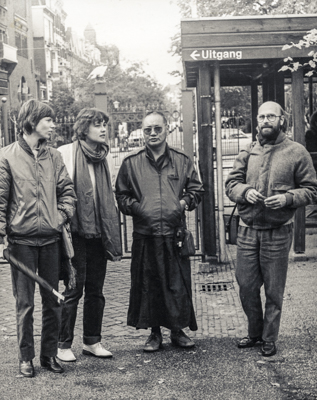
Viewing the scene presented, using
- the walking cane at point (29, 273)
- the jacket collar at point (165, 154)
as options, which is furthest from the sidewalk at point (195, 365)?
the jacket collar at point (165, 154)

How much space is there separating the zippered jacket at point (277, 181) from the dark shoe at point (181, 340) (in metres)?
1.09

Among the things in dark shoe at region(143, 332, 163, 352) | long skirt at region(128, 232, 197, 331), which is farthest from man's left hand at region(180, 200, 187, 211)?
dark shoe at region(143, 332, 163, 352)

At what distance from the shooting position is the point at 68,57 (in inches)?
2731

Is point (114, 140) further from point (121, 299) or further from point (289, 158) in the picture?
point (289, 158)

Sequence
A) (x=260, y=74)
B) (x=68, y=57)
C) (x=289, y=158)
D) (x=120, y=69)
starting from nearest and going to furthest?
1. (x=289, y=158)
2. (x=260, y=74)
3. (x=120, y=69)
4. (x=68, y=57)

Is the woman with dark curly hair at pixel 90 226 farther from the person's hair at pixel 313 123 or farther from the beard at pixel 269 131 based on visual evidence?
the person's hair at pixel 313 123

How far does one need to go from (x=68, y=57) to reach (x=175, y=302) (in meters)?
67.4

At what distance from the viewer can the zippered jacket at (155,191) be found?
4.96 meters

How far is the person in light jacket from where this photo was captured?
4.37 meters

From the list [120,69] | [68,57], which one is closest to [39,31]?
[68,57]

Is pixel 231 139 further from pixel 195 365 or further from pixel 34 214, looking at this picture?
pixel 34 214

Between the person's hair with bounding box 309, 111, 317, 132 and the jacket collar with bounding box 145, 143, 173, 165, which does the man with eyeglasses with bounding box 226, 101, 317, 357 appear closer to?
the jacket collar with bounding box 145, 143, 173, 165

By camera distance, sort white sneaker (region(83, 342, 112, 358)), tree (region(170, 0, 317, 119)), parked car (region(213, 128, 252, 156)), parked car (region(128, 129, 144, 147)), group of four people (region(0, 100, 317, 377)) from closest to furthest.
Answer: group of four people (region(0, 100, 317, 377)) → white sneaker (region(83, 342, 112, 358)) → parked car (region(213, 128, 252, 156)) → parked car (region(128, 129, 144, 147)) → tree (region(170, 0, 317, 119))

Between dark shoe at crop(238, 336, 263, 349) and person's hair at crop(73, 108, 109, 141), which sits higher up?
person's hair at crop(73, 108, 109, 141)
